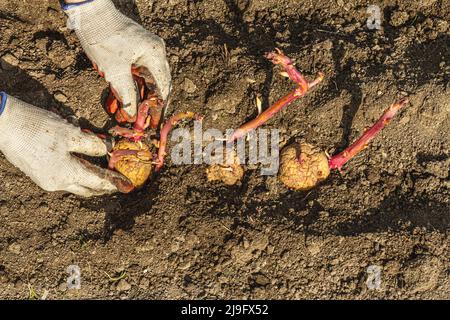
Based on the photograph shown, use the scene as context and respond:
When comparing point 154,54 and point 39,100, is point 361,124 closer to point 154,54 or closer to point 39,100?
point 154,54

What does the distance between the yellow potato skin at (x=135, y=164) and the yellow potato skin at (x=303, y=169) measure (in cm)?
95

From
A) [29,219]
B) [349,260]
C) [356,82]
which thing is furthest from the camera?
[356,82]

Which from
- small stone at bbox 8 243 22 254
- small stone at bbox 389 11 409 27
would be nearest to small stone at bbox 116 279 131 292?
small stone at bbox 8 243 22 254

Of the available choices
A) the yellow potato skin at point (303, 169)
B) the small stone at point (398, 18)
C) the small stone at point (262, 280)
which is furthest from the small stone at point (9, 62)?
the small stone at point (398, 18)

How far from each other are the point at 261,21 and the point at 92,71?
1.48 metres

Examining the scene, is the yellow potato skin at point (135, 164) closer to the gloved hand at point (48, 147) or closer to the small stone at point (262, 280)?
the gloved hand at point (48, 147)

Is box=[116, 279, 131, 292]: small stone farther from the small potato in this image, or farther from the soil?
the small potato

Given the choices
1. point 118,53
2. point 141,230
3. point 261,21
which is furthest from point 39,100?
point 261,21

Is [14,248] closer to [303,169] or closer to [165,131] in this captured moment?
[165,131]

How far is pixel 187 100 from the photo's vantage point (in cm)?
416

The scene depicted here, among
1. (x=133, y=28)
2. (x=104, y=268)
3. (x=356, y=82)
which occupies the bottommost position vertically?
(x=104, y=268)

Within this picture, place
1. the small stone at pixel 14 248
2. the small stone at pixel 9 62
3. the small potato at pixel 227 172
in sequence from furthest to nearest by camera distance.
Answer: the small stone at pixel 9 62 < the small potato at pixel 227 172 < the small stone at pixel 14 248

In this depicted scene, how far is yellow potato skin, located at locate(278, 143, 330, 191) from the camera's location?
380cm

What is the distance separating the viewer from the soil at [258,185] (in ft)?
11.6
